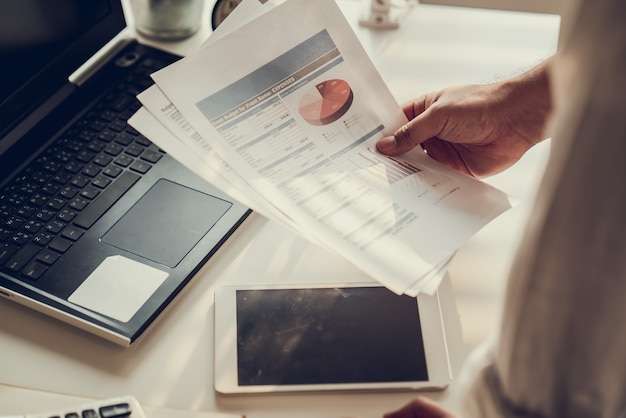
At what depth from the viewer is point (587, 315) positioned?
1.33 ft

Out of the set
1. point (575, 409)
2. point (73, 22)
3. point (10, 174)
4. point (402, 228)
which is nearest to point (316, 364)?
point (402, 228)

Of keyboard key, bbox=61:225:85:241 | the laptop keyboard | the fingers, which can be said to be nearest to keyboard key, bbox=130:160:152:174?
the laptop keyboard

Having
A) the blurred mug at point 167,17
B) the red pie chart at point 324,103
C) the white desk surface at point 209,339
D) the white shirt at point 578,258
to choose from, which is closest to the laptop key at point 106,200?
the white desk surface at point 209,339

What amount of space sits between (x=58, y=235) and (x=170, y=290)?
14cm

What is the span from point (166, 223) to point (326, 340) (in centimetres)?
23

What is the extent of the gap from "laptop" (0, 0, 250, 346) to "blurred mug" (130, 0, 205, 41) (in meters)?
0.08

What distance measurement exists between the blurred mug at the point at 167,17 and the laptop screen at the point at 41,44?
0.08m

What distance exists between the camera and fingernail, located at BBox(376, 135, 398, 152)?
0.78 metres

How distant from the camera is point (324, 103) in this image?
0.78 metres

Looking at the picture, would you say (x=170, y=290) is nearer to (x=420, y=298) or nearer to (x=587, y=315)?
(x=420, y=298)

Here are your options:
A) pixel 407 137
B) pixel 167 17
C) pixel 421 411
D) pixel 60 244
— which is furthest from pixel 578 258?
pixel 167 17

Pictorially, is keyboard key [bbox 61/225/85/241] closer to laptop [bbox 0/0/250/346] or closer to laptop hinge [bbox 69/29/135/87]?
laptop [bbox 0/0/250/346]

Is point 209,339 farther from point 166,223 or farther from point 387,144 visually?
point 387,144

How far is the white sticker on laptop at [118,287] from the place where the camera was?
71cm
